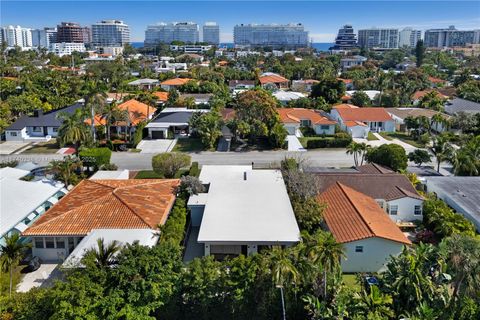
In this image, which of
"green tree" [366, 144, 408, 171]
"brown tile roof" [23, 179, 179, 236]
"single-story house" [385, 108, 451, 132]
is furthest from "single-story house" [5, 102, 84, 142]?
→ "single-story house" [385, 108, 451, 132]

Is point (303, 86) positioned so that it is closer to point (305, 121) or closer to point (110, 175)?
point (305, 121)

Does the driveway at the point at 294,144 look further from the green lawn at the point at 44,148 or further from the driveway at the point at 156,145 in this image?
the green lawn at the point at 44,148

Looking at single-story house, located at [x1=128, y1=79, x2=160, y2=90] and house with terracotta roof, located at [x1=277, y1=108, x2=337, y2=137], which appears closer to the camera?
house with terracotta roof, located at [x1=277, y1=108, x2=337, y2=137]

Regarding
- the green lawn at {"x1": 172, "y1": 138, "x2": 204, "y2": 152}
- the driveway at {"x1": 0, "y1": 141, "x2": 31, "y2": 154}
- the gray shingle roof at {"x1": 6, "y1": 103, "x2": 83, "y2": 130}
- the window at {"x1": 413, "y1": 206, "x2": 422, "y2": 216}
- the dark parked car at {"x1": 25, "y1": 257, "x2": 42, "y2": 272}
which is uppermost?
the gray shingle roof at {"x1": 6, "y1": 103, "x2": 83, "y2": 130}

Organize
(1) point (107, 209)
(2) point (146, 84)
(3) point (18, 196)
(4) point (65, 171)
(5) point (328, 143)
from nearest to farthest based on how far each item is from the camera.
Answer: (1) point (107, 209) < (3) point (18, 196) < (4) point (65, 171) < (5) point (328, 143) < (2) point (146, 84)

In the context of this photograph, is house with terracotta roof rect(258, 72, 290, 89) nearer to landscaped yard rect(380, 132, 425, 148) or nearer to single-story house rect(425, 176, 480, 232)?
landscaped yard rect(380, 132, 425, 148)

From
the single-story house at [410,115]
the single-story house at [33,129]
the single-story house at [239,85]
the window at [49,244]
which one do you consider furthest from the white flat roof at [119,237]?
the single-story house at [239,85]

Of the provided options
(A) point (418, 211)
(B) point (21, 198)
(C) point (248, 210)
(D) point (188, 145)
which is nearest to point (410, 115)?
(D) point (188, 145)
